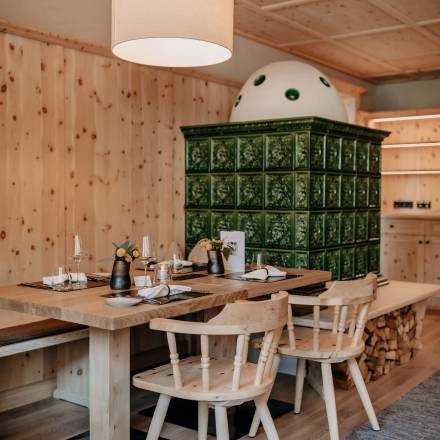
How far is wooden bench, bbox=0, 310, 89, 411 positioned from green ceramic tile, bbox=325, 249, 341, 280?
6.22ft

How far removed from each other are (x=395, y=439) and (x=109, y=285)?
167 cm

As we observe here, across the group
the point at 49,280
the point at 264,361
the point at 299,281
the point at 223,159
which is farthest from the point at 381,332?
the point at 49,280

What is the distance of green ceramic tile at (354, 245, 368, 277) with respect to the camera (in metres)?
5.09

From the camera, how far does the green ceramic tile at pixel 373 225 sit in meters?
5.31

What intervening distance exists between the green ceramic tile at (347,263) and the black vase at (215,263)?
55.9 inches

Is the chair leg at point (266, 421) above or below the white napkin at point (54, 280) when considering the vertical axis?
below

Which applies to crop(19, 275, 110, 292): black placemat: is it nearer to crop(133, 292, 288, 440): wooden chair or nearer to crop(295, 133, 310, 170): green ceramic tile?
crop(133, 292, 288, 440): wooden chair

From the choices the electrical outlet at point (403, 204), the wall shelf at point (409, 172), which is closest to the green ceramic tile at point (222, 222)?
the wall shelf at point (409, 172)

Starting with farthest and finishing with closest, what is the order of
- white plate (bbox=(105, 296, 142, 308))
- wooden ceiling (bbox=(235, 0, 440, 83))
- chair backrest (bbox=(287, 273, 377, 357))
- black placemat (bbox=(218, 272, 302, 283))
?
wooden ceiling (bbox=(235, 0, 440, 83)), black placemat (bbox=(218, 272, 302, 283)), chair backrest (bbox=(287, 273, 377, 357)), white plate (bbox=(105, 296, 142, 308))

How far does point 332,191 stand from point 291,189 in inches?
14.9

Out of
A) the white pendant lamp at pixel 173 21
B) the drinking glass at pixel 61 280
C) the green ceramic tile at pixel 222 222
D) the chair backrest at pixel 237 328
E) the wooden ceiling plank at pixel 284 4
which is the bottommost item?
the chair backrest at pixel 237 328

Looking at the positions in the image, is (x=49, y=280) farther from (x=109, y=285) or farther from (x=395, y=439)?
(x=395, y=439)

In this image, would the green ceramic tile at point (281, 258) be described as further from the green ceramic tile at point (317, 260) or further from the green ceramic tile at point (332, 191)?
the green ceramic tile at point (332, 191)

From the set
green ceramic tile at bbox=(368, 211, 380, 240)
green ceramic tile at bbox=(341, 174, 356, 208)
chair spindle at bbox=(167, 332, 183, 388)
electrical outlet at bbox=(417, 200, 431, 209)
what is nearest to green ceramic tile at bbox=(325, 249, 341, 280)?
green ceramic tile at bbox=(341, 174, 356, 208)
